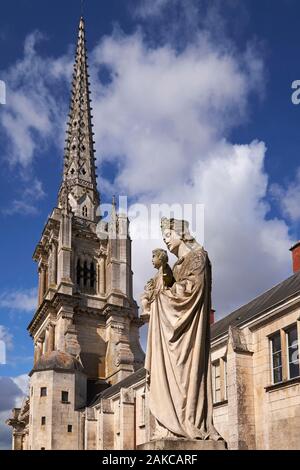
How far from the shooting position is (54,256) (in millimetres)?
77812

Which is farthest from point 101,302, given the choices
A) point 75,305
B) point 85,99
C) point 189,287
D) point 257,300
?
point 189,287

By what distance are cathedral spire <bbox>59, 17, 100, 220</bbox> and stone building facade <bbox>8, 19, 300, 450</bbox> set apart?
185 millimetres

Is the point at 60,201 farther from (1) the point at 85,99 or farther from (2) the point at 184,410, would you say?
(2) the point at 184,410

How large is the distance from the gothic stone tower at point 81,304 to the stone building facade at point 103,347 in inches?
5.3

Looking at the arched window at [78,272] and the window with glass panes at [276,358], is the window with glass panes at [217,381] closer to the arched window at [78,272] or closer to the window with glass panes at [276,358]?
the window with glass panes at [276,358]

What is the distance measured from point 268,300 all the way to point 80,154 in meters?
68.0

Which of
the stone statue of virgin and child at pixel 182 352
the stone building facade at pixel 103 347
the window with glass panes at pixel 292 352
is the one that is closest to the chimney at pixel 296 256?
the stone building facade at pixel 103 347

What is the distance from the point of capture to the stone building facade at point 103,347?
999 inches

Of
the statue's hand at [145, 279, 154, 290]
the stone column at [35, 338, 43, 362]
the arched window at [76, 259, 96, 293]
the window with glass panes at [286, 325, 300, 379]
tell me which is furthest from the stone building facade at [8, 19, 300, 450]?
the statue's hand at [145, 279, 154, 290]

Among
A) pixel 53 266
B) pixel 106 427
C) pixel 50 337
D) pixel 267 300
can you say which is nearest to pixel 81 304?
pixel 50 337
